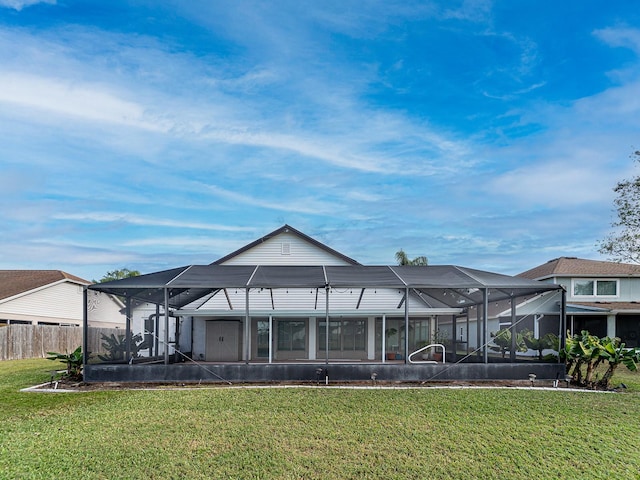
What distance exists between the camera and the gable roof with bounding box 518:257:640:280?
89.7 feet

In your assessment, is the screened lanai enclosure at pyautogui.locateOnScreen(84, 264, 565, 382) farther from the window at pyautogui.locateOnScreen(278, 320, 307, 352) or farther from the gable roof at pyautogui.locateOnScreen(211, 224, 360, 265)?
the gable roof at pyautogui.locateOnScreen(211, 224, 360, 265)

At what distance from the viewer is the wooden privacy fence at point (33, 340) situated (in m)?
23.8

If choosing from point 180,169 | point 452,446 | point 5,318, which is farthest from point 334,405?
point 5,318

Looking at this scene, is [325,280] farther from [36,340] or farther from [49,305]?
[49,305]

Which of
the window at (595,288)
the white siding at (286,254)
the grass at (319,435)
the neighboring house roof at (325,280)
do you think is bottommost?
the grass at (319,435)

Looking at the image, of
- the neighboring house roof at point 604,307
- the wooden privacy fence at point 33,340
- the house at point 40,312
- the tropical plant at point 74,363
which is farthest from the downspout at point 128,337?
the neighboring house roof at point 604,307

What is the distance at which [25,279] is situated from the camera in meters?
30.8

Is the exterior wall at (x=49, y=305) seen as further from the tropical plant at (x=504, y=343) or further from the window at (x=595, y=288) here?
the window at (x=595, y=288)

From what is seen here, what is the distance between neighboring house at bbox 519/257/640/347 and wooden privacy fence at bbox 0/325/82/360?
22867 millimetres

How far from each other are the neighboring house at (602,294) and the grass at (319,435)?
14.7 metres

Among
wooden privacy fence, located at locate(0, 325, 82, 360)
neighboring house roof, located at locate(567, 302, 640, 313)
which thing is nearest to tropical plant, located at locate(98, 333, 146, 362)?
wooden privacy fence, located at locate(0, 325, 82, 360)

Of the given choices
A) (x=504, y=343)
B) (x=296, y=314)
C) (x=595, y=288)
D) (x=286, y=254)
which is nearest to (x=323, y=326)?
(x=296, y=314)

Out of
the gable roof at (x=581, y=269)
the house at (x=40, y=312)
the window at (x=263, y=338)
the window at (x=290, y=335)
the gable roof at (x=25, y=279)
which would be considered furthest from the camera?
the gable roof at (x=25, y=279)

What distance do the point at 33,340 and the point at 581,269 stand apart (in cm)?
2607
